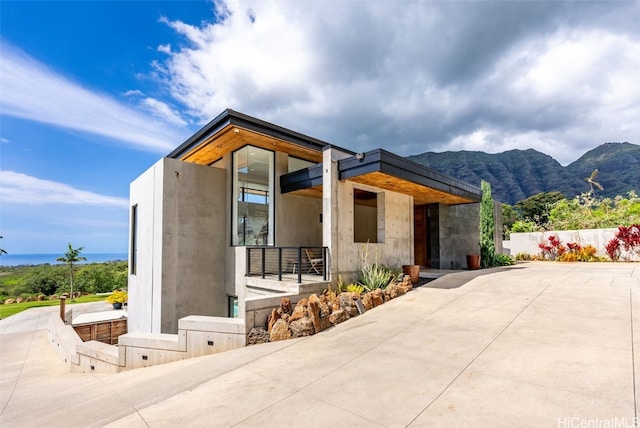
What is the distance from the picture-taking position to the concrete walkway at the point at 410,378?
111 inches

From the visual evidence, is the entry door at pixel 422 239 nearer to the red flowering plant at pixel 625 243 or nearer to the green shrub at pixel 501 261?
the green shrub at pixel 501 261

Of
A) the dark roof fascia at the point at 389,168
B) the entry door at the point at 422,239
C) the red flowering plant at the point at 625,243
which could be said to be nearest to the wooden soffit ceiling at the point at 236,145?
the dark roof fascia at the point at 389,168

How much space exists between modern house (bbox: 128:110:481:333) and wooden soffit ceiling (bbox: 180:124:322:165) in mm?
38

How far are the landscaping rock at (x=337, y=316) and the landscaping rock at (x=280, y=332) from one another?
0.97 metres

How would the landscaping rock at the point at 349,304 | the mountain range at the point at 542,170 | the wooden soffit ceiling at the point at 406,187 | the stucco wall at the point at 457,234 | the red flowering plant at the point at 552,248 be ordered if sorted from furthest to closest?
the mountain range at the point at 542,170
the red flowering plant at the point at 552,248
the stucco wall at the point at 457,234
the wooden soffit ceiling at the point at 406,187
the landscaping rock at the point at 349,304

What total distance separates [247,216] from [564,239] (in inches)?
675

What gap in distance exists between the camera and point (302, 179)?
10195 mm

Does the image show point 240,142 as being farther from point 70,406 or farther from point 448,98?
point 448,98

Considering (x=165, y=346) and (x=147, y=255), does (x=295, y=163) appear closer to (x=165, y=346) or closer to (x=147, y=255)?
(x=147, y=255)

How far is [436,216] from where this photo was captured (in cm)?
1427

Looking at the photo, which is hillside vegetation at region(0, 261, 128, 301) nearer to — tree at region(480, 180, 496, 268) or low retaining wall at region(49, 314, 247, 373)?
low retaining wall at region(49, 314, 247, 373)

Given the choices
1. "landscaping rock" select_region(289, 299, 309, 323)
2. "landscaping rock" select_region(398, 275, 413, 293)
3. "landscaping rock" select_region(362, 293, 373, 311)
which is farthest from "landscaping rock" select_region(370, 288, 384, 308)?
"landscaping rock" select_region(289, 299, 309, 323)

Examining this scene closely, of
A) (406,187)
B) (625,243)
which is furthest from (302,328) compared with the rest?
(625,243)

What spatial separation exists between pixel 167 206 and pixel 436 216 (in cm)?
1167
